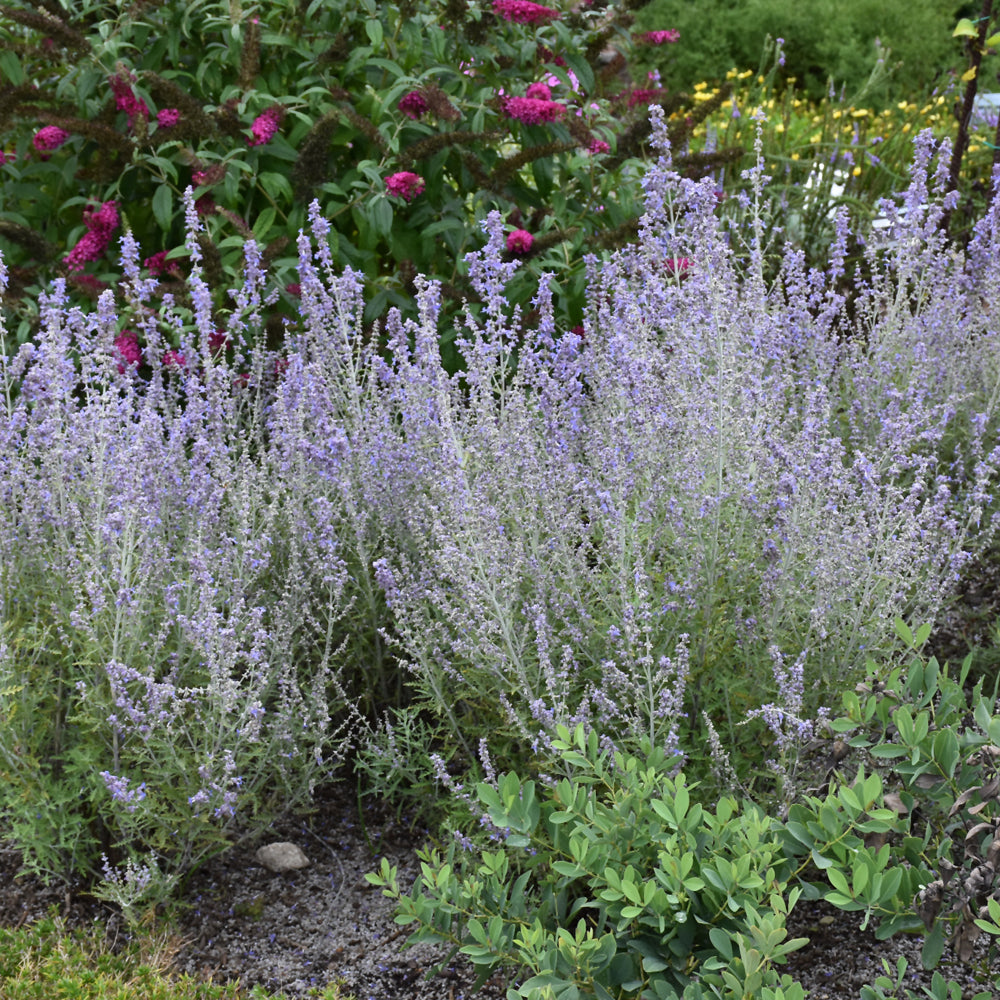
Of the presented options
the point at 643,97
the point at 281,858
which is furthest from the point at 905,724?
the point at 643,97

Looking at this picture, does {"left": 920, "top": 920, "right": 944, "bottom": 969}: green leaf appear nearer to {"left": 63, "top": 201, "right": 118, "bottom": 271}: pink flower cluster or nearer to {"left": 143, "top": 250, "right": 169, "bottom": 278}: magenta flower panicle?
{"left": 143, "top": 250, "right": 169, "bottom": 278}: magenta flower panicle

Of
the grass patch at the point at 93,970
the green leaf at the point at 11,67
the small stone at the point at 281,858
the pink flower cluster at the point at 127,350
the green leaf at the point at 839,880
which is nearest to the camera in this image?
the green leaf at the point at 839,880

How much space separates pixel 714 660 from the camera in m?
2.95

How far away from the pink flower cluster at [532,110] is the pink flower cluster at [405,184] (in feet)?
1.76

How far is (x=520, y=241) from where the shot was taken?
469 centimetres

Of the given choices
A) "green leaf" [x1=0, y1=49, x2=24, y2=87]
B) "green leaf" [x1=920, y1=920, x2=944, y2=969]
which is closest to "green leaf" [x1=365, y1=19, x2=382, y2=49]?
"green leaf" [x1=0, y1=49, x2=24, y2=87]

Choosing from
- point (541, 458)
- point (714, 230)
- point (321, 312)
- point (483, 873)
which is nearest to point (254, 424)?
point (321, 312)

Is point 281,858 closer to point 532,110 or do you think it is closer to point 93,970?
point 93,970

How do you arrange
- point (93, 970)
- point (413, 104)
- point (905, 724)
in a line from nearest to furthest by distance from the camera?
point (905, 724)
point (93, 970)
point (413, 104)

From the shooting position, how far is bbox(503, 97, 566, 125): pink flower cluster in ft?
15.4

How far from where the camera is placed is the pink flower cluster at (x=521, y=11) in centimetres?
464

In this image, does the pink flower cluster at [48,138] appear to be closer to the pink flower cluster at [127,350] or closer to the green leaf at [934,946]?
the pink flower cluster at [127,350]

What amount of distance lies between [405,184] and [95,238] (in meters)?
1.35

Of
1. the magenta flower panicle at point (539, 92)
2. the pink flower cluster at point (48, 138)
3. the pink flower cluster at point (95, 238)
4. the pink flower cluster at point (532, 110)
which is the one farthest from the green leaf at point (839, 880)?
the pink flower cluster at point (48, 138)
